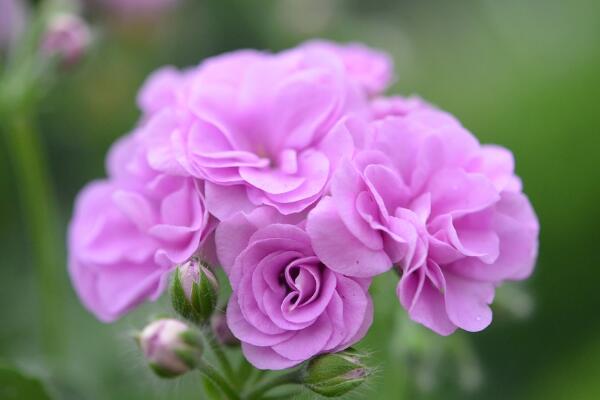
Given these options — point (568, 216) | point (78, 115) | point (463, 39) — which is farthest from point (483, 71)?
point (78, 115)

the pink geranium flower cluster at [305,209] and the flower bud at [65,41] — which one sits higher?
the flower bud at [65,41]

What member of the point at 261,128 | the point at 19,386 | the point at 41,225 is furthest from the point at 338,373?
the point at 41,225

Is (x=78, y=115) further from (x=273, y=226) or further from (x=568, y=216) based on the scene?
(x=273, y=226)

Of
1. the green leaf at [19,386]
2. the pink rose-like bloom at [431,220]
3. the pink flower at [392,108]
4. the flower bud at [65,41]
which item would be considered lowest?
the green leaf at [19,386]

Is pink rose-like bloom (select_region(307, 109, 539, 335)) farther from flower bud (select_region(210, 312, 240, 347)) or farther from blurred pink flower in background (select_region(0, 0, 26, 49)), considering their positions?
blurred pink flower in background (select_region(0, 0, 26, 49))

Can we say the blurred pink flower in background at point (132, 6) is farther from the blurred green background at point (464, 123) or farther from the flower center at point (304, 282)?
Answer: the flower center at point (304, 282)

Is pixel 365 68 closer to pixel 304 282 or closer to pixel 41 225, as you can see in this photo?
pixel 304 282

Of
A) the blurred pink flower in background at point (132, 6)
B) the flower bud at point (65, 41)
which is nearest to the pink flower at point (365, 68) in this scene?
the flower bud at point (65, 41)
